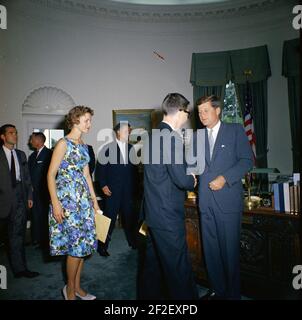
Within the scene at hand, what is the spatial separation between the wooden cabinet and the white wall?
354 cm

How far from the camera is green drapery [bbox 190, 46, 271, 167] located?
5566mm

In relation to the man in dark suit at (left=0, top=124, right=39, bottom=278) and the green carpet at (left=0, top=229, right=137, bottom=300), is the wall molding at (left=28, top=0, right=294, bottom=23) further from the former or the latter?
the green carpet at (left=0, top=229, right=137, bottom=300)

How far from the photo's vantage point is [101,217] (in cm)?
245

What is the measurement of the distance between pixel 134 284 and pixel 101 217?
872mm

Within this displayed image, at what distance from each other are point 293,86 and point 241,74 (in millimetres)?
989

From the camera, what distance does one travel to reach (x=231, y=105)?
5.77 m

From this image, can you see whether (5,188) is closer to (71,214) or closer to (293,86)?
(71,214)

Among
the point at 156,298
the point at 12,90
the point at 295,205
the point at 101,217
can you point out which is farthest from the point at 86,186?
the point at 12,90

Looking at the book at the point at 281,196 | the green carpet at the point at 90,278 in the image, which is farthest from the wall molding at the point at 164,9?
the book at the point at 281,196

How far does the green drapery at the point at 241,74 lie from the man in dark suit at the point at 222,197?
12.2 feet

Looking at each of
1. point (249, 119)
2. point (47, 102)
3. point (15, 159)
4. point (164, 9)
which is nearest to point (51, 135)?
point (47, 102)

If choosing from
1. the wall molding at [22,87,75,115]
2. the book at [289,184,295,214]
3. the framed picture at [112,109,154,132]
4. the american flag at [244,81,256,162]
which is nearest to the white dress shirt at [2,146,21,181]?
the wall molding at [22,87,75,115]

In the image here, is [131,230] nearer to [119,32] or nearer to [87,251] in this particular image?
[87,251]
